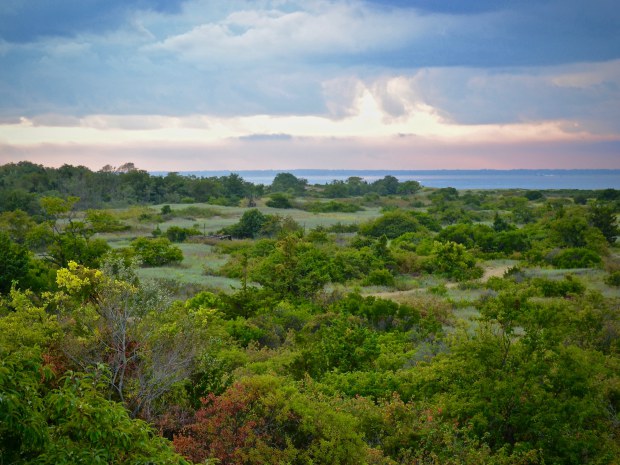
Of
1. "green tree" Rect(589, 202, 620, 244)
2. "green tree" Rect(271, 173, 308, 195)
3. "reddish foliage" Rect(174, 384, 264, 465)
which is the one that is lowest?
"reddish foliage" Rect(174, 384, 264, 465)

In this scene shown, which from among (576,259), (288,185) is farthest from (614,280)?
(288,185)

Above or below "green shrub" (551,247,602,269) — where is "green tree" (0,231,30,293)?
above

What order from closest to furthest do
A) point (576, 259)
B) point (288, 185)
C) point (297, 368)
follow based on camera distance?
1. point (297, 368)
2. point (576, 259)
3. point (288, 185)

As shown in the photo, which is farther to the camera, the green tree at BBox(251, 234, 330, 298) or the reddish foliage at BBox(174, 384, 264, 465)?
the green tree at BBox(251, 234, 330, 298)

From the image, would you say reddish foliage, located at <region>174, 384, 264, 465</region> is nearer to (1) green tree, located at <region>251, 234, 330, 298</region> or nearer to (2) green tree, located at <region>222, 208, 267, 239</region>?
(1) green tree, located at <region>251, 234, 330, 298</region>

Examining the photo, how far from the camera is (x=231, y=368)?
13.2 metres

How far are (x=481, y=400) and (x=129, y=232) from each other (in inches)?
1820

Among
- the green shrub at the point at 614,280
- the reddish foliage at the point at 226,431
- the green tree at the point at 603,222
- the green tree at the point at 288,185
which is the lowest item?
the green shrub at the point at 614,280

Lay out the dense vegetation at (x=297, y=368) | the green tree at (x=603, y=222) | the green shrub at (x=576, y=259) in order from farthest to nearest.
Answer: the green tree at (x=603, y=222) → the green shrub at (x=576, y=259) → the dense vegetation at (x=297, y=368)

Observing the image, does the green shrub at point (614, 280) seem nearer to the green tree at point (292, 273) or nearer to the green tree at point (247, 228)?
the green tree at point (292, 273)

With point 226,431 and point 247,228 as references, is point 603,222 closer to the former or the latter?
point 247,228

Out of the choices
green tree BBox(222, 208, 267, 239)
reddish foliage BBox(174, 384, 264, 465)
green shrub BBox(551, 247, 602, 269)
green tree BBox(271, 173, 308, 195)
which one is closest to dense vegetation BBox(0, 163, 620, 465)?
reddish foliage BBox(174, 384, 264, 465)

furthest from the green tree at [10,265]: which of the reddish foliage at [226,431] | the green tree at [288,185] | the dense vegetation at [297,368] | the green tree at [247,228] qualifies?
the green tree at [288,185]

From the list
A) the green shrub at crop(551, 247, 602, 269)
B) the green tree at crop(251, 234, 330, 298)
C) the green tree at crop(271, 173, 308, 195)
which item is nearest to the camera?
the green tree at crop(251, 234, 330, 298)
